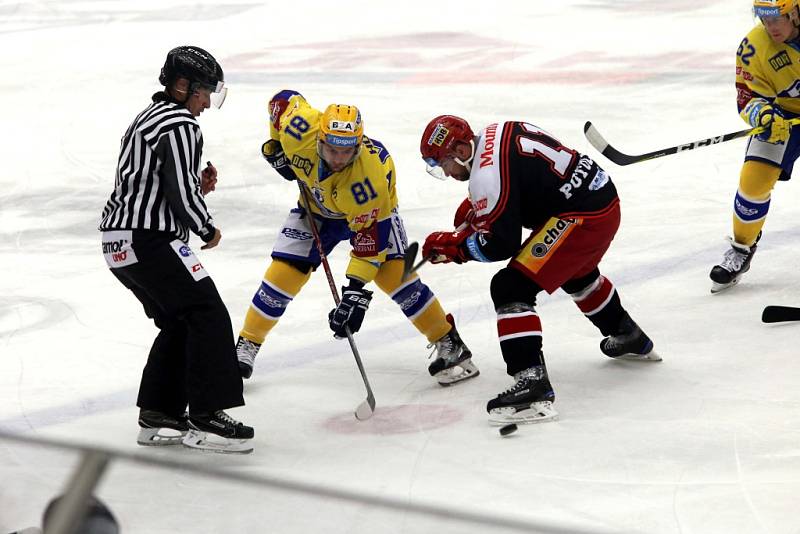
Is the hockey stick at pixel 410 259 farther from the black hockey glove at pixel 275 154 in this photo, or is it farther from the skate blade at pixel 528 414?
the black hockey glove at pixel 275 154

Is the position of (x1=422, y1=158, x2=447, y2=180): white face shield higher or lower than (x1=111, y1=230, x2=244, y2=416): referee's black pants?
higher

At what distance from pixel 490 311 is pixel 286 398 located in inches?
42.5

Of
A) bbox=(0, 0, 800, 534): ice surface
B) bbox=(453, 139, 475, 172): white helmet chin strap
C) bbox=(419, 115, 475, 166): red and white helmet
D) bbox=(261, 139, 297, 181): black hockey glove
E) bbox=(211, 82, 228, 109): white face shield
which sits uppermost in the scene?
bbox=(211, 82, 228, 109): white face shield

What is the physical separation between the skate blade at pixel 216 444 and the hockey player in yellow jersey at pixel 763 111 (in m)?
2.19

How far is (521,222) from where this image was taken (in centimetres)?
354

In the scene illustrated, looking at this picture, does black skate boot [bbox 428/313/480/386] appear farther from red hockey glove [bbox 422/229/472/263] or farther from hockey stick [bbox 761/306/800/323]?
hockey stick [bbox 761/306/800/323]

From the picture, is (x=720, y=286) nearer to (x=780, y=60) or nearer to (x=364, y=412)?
(x=780, y=60)

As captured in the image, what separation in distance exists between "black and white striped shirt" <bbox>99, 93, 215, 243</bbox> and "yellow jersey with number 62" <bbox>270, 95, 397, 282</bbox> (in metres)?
0.54

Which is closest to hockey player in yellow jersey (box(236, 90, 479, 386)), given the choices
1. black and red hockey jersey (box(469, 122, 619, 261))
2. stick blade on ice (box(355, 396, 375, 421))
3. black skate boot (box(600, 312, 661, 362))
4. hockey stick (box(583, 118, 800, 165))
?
stick blade on ice (box(355, 396, 375, 421))

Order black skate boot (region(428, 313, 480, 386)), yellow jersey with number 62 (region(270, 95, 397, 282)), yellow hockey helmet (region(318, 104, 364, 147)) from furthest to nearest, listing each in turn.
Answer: black skate boot (region(428, 313, 480, 386)) < yellow jersey with number 62 (region(270, 95, 397, 282)) < yellow hockey helmet (region(318, 104, 364, 147))

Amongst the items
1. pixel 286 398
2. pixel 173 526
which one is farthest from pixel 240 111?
pixel 173 526

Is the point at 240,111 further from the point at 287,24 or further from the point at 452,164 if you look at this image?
the point at 452,164

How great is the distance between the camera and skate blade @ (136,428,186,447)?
11.3 ft

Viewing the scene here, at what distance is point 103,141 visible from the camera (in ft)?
24.0
